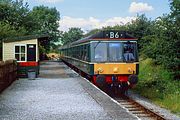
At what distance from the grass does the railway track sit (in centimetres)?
104

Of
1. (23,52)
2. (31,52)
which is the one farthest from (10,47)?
(31,52)

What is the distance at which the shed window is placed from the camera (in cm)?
2553

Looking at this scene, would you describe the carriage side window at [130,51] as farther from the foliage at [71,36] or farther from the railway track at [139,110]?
the foliage at [71,36]

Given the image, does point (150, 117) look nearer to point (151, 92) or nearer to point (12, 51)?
point (151, 92)

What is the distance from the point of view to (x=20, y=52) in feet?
83.9

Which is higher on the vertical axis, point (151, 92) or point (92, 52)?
point (92, 52)

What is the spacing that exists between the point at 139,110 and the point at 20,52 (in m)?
12.3

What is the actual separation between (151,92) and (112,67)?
3457mm

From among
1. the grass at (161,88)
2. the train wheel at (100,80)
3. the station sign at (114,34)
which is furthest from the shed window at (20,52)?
the train wheel at (100,80)

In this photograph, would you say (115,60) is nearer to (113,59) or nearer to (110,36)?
(113,59)

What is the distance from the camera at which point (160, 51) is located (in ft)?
78.8

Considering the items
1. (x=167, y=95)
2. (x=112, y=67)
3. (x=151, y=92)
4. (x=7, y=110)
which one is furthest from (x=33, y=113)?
(x=151, y=92)

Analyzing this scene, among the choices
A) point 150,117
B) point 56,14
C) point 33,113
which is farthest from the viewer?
point 56,14

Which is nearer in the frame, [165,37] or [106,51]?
[106,51]
